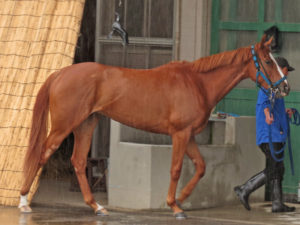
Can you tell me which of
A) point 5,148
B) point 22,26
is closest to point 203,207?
point 5,148

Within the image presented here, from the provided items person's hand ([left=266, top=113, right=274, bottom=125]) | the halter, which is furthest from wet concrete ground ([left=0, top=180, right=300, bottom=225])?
the halter

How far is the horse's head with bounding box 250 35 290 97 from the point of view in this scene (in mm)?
10477

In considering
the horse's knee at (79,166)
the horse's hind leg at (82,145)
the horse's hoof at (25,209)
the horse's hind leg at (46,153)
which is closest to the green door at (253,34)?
the horse's hind leg at (82,145)

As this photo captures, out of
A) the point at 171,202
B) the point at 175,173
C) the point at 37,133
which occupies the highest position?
the point at 37,133

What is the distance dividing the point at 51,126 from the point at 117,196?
138 cm

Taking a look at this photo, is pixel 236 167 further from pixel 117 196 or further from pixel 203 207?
pixel 117 196

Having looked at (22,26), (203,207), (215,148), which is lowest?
(203,207)

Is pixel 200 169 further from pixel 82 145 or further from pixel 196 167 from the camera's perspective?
pixel 82 145

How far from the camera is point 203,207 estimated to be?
11.5m

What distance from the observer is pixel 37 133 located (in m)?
10.6

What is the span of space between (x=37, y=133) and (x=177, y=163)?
1.60m

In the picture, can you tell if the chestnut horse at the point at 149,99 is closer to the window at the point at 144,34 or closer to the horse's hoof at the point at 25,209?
the horse's hoof at the point at 25,209

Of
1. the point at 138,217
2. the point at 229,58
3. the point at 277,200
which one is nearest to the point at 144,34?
the point at 229,58

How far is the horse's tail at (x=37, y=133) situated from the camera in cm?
1063
